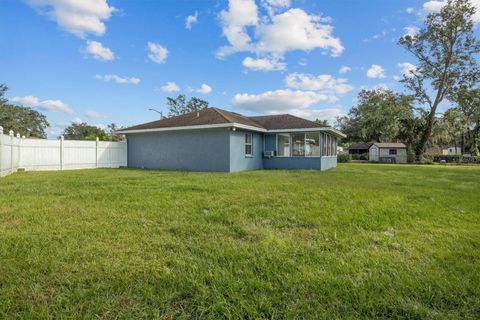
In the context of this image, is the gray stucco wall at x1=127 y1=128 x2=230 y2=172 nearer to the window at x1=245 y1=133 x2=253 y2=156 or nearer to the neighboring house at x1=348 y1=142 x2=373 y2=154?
the window at x1=245 y1=133 x2=253 y2=156

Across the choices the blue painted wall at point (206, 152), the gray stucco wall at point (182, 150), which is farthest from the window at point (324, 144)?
the gray stucco wall at point (182, 150)

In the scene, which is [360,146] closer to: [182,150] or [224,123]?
[182,150]

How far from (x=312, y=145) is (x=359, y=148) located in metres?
37.4

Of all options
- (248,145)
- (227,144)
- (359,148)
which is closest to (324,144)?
(248,145)

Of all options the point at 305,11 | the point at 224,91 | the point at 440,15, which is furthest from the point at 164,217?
the point at 440,15

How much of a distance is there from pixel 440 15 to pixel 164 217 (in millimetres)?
34016

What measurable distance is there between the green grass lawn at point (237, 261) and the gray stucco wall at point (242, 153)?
7.80 m

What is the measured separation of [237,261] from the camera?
2.59 metres

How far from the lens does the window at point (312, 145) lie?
14.2 meters

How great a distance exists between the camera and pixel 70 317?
1.76 metres

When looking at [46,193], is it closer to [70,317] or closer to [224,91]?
[70,317]

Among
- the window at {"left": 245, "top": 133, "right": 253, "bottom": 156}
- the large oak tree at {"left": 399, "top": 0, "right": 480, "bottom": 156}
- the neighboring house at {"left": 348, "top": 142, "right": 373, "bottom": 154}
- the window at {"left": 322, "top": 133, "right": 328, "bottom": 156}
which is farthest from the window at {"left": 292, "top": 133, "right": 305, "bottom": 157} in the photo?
the neighboring house at {"left": 348, "top": 142, "right": 373, "bottom": 154}

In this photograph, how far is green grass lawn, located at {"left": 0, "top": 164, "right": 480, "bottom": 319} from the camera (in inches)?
74.6

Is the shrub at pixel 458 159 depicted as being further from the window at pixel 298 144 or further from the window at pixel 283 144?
the window at pixel 283 144
